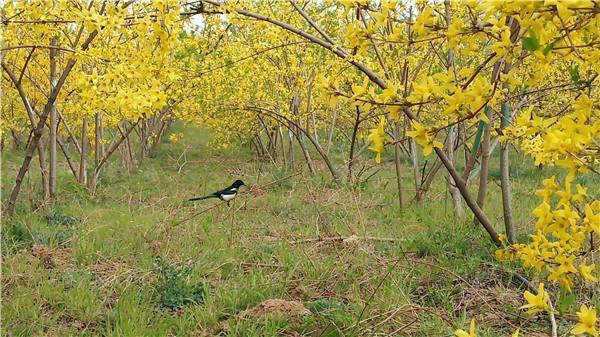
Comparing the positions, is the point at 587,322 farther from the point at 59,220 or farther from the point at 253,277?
the point at 59,220

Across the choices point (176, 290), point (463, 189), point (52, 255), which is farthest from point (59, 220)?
point (463, 189)

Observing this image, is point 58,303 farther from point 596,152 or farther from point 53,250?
point 596,152

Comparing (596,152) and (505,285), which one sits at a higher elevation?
(596,152)

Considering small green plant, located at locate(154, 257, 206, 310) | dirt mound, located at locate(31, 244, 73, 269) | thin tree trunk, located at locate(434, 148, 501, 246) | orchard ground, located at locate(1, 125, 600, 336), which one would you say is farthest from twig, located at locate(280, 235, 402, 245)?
dirt mound, located at locate(31, 244, 73, 269)

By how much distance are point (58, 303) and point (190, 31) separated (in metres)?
3.14

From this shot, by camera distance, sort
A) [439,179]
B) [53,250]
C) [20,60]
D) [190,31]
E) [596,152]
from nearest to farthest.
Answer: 1. [596,152]
2. [53,250]
3. [190,31]
4. [20,60]
5. [439,179]

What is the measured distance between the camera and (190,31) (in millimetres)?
5820

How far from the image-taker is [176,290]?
3.81m

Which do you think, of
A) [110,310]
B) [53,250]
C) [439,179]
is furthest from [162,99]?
[439,179]

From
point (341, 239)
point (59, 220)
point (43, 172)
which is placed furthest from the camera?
point (43, 172)

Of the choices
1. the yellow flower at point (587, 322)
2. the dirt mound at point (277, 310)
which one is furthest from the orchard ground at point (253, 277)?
the yellow flower at point (587, 322)

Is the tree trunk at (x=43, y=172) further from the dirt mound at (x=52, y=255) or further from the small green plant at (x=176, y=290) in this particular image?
the small green plant at (x=176, y=290)

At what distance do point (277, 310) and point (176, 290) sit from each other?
2.49 feet

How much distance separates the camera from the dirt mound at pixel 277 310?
3.47 m
